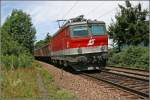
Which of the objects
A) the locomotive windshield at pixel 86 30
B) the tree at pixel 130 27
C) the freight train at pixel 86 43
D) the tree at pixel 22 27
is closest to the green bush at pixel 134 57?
the freight train at pixel 86 43

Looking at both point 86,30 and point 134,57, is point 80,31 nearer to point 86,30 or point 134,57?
point 86,30

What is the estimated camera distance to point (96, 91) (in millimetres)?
12555

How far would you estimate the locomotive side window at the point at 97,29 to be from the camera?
71.4 feet

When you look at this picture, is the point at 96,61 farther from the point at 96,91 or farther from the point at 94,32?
the point at 96,91

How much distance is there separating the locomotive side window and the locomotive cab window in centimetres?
40

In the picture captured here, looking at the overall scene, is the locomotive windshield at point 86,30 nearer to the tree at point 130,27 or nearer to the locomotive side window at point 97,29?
the locomotive side window at point 97,29

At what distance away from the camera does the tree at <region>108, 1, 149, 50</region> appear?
129 feet

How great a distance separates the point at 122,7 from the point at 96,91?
2999 cm

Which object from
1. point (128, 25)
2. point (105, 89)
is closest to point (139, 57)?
point (128, 25)

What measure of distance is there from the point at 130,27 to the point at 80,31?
60.9 feet

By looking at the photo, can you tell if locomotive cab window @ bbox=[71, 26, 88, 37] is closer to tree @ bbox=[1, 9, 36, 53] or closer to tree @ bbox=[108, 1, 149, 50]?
tree @ bbox=[108, 1, 149, 50]

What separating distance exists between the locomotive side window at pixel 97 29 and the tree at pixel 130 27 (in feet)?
58.3

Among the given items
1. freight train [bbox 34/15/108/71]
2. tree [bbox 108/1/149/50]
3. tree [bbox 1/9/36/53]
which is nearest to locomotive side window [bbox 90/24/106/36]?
freight train [bbox 34/15/108/71]

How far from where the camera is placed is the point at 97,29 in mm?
21828
